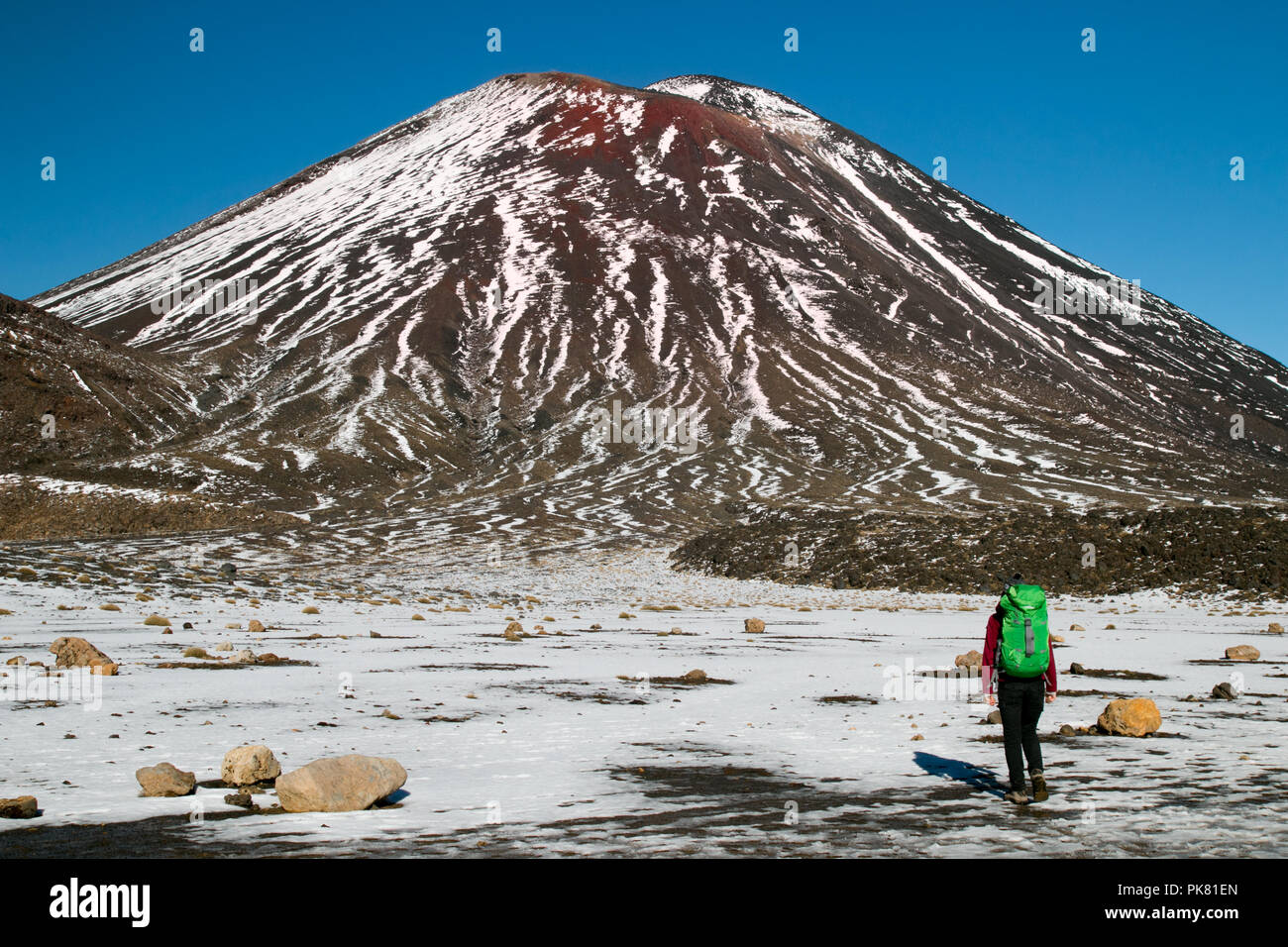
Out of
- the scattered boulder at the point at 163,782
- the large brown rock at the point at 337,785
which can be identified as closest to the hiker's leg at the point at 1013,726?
the large brown rock at the point at 337,785

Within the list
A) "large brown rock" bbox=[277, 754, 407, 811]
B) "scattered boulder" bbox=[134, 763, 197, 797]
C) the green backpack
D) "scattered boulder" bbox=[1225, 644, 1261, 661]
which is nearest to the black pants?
the green backpack

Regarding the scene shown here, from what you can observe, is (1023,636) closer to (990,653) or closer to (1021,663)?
(1021,663)

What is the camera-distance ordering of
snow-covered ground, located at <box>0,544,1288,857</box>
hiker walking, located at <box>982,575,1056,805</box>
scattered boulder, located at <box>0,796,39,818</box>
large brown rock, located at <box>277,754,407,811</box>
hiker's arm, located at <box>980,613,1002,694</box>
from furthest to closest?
hiker's arm, located at <box>980,613,1002,694</box>
hiker walking, located at <box>982,575,1056,805</box>
large brown rock, located at <box>277,754,407,811</box>
scattered boulder, located at <box>0,796,39,818</box>
snow-covered ground, located at <box>0,544,1288,857</box>

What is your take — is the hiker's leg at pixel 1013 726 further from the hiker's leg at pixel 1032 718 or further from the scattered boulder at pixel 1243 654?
the scattered boulder at pixel 1243 654

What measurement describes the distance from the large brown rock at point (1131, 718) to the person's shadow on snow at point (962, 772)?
2384 millimetres

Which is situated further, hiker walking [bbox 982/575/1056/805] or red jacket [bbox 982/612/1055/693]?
red jacket [bbox 982/612/1055/693]

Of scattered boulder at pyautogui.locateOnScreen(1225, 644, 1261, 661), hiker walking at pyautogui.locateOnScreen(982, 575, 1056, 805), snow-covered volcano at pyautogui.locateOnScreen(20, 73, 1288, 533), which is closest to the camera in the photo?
hiker walking at pyautogui.locateOnScreen(982, 575, 1056, 805)

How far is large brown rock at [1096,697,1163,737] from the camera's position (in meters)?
11.9

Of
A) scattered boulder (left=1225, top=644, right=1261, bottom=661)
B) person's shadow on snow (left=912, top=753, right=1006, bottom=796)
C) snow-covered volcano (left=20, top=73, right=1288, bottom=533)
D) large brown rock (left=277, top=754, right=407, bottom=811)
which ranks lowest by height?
scattered boulder (left=1225, top=644, right=1261, bottom=661)

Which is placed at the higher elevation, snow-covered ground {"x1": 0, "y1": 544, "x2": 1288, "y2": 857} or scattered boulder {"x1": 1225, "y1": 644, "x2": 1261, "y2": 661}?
snow-covered ground {"x1": 0, "y1": 544, "x2": 1288, "y2": 857}

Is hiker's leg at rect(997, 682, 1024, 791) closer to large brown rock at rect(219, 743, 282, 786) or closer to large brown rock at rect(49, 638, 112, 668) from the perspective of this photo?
large brown rock at rect(219, 743, 282, 786)

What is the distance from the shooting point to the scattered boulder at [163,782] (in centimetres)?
864

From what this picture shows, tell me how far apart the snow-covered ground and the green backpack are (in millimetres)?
1082

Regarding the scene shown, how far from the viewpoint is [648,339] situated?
130125mm
